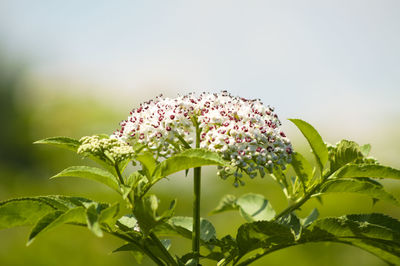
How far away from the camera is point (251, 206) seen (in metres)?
3.96

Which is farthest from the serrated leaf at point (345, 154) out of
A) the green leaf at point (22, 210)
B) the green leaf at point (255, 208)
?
the green leaf at point (22, 210)

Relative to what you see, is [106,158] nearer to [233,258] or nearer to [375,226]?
[233,258]

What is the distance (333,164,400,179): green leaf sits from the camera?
2.94 m

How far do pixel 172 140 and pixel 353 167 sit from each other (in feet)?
4.05

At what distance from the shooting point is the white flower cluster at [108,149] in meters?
2.69

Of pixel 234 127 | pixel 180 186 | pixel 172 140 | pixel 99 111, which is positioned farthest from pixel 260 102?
pixel 99 111

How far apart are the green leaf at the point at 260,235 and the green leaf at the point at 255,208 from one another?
0.90m

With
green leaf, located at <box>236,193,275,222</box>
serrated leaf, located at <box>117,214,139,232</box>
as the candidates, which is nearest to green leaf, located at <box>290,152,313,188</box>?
green leaf, located at <box>236,193,275,222</box>

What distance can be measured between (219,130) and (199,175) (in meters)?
0.32

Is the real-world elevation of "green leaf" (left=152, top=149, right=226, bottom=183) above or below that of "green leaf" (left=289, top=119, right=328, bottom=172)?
below

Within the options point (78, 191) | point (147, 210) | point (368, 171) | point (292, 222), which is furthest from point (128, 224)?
point (78, 191)

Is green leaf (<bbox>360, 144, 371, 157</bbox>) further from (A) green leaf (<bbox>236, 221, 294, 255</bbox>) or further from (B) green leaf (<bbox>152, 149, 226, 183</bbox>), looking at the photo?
(B) green leaf (<bbox>152, 149, 226, 183</bbox>)

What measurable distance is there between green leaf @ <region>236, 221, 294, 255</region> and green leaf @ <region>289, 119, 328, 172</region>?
0.76m

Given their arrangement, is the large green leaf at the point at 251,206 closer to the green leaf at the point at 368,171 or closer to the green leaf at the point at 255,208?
the green leaf at the point at 255,208
